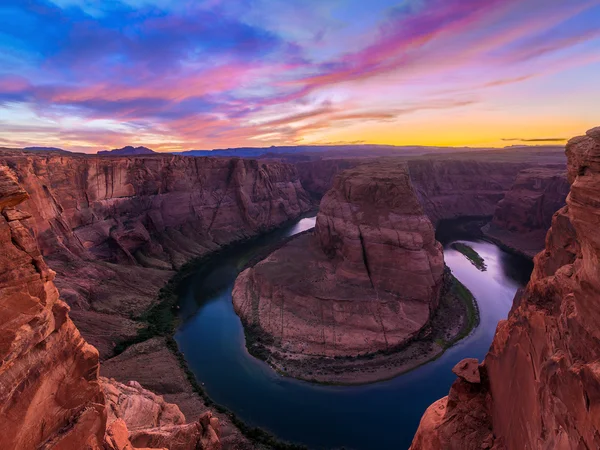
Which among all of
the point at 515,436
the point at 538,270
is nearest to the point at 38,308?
the point at 515,436

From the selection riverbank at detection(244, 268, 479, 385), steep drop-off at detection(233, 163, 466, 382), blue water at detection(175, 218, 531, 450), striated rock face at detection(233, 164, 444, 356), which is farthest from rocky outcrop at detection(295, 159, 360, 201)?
riverbank at detection(244, 268, 479, 385)

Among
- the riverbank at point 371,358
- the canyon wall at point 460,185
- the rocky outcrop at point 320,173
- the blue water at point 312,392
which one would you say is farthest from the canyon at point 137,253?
the rocky outcrop at point 320,173

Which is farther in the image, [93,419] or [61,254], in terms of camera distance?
[61,254]

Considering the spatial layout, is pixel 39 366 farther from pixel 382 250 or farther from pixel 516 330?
pixel 382 250

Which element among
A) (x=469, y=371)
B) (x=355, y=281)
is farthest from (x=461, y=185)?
(x=469, y=371)

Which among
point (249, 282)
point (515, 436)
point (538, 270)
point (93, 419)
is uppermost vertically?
point (538, 270)

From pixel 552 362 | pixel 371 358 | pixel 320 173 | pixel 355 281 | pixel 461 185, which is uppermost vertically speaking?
pixel 320 173

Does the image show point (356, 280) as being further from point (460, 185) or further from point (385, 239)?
point (460, 185)
